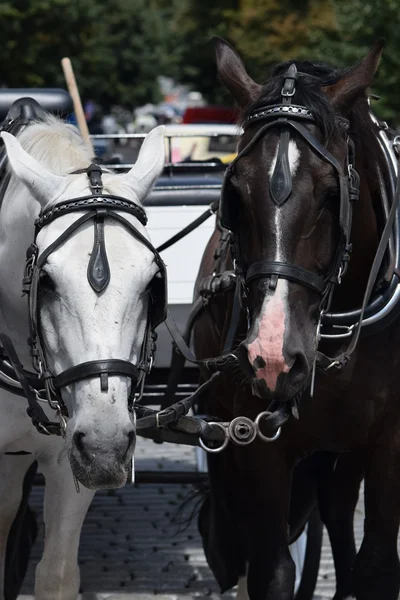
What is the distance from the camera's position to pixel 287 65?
3.78m

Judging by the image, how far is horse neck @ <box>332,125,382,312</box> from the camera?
Result: 12.3 ft

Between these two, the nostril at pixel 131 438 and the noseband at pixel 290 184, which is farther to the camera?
the noseband at pixel 290 184

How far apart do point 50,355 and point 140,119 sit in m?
50.4

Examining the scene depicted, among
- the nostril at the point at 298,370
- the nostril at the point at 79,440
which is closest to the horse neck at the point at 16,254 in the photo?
the nostril at the point at 79,440

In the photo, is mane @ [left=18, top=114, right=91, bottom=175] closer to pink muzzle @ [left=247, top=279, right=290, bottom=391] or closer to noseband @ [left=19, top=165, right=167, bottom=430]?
noseband @ [left=19, top=165, right=167, bottom=430]

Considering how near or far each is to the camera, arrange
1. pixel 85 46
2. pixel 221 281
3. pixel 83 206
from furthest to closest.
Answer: pixel 85 46 → pixel 221 281 → pixel 83 206

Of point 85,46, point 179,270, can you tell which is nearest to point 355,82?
point 179,270

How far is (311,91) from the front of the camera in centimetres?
358

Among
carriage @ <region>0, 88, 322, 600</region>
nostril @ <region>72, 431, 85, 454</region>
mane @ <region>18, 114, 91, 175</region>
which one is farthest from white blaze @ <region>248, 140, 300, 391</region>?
carriage @ <region>0, 88, 322, 600</region>

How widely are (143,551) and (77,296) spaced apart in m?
3.57

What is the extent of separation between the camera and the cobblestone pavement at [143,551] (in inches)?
224

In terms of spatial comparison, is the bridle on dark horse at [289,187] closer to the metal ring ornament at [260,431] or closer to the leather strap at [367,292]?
the leather strap at [367,292]

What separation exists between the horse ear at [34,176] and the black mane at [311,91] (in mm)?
693

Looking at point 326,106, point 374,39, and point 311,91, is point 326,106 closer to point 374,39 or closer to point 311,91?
point 311,91
